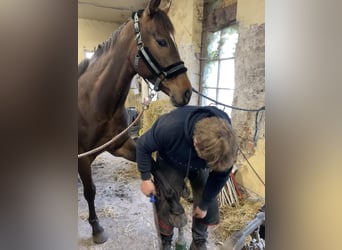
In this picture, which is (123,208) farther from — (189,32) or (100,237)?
(189,32)

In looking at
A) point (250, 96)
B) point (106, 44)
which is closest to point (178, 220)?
point (250, 96)

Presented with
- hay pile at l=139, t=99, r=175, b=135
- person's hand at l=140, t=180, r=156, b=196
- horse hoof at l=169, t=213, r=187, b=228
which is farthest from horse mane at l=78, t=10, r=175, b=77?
horse hoof at l=169, t=213, r=187, b=228

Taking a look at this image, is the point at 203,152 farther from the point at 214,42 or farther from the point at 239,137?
the point at 214,42

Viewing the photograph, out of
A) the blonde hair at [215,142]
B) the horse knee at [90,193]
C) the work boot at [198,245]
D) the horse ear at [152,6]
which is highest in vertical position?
the horse ear at [152,6]

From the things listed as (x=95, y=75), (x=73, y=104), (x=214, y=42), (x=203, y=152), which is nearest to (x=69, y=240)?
(x=73, y=104)

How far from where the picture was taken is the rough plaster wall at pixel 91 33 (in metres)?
0.45

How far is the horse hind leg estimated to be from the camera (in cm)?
52

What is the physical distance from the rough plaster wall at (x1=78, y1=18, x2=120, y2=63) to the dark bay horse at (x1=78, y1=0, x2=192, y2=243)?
0.7 inches

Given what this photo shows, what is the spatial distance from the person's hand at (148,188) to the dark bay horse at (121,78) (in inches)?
2.7

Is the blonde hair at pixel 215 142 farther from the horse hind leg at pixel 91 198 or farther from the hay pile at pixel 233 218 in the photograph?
the horse hind leg at pixel 91 198

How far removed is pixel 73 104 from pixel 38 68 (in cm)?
5

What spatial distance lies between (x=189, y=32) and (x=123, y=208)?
455 millimetres

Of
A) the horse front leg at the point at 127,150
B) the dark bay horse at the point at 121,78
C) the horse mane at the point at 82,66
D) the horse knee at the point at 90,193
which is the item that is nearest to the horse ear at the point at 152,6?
the dark bay horse at the point at 121,78

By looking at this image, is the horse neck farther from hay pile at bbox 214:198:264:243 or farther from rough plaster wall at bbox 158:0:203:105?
hay pile at bbox 214:198:264:243
